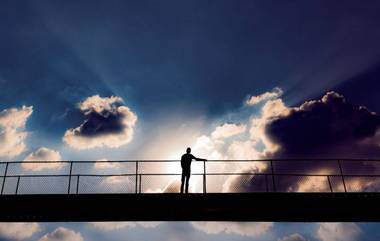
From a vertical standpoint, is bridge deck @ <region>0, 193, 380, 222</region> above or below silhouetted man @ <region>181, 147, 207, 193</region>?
below

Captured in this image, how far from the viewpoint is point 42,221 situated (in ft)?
48.8

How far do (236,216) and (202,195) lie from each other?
2.13 meters

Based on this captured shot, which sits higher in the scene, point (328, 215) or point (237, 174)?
point (237, 174)

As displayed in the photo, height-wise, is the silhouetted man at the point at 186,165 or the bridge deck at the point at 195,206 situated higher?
the silhouetted man at the point at 186,165

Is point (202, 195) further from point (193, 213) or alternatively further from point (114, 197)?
point (114, 197)

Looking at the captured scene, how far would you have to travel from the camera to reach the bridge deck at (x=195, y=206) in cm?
1323

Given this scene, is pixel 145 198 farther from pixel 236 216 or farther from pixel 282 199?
pixel 282 199

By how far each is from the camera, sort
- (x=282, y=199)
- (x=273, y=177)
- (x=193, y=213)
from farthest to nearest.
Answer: (x=273, y=177) → (x=193, y=213) → (x=282, y=199)

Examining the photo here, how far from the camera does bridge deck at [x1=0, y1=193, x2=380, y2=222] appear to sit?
13234mm

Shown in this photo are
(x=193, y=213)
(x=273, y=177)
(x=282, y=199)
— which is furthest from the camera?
(x=273, y=177)

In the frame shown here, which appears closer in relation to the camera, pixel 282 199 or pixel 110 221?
pixel 282 199

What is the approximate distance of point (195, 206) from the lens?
13.5 meters

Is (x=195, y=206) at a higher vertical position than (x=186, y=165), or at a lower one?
lower

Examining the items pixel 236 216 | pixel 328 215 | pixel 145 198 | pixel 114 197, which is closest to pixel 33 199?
pixel 114 197
